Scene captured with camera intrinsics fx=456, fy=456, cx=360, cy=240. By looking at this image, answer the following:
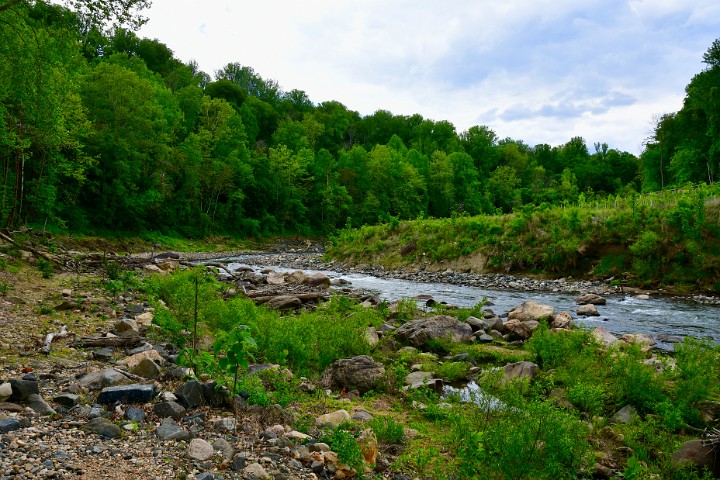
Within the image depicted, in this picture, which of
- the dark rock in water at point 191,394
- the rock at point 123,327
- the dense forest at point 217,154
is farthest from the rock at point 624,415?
the dense forest at point 217,154

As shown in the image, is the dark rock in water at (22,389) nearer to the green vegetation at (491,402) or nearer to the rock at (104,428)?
the rock at (104,428)

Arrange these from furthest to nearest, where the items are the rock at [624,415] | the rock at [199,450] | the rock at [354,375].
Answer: the rock at [354,375], the rock at [624,415], the rock at [199,450]

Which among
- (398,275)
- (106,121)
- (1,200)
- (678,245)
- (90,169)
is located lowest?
(398,275)

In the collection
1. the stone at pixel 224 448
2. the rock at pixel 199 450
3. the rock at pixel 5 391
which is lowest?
the stone at pixel 224 448

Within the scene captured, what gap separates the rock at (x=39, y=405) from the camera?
426 centimetres

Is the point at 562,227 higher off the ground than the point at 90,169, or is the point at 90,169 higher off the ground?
the point at 90,169

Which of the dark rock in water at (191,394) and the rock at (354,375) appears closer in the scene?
the dark rock in water at (191,394)

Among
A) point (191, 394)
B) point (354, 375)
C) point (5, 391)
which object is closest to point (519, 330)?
point (354, 375)

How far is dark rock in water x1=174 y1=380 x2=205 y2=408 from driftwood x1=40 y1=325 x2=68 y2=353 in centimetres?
272

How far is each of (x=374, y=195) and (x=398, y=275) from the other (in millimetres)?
41922

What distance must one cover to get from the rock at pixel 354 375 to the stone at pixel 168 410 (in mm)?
2795

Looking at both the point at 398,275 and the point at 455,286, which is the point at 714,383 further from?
the point at 398,275

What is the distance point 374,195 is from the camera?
68.1 m

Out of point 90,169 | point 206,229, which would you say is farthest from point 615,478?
point 206,229
